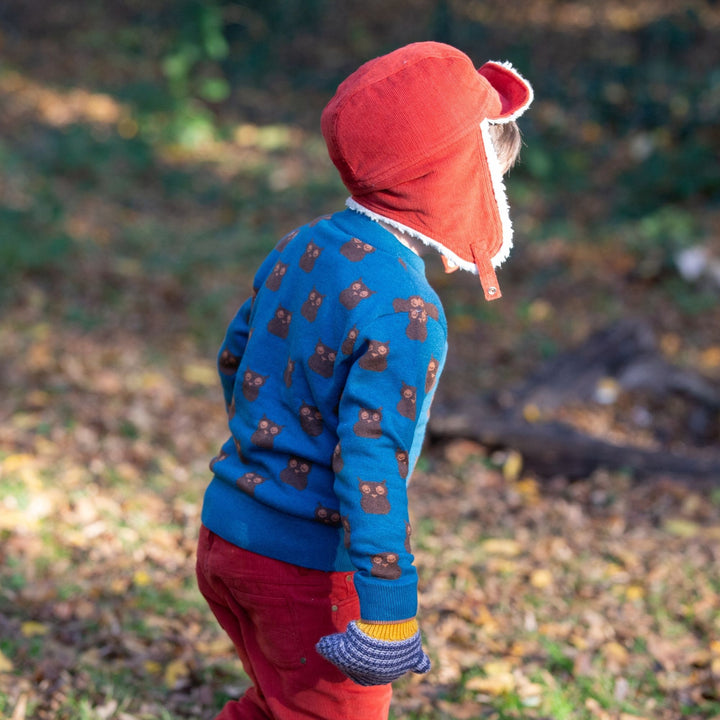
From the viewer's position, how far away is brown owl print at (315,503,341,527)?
2.03 meters

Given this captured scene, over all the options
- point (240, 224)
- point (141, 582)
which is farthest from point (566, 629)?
point (240, 224)

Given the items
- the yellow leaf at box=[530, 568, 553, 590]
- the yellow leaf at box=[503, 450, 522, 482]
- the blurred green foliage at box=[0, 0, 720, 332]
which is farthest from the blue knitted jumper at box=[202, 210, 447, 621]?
the blurred green foliage at box=[0, 0, 720, 332]

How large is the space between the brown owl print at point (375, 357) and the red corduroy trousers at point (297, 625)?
55 centimetres

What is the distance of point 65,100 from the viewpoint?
568 inches

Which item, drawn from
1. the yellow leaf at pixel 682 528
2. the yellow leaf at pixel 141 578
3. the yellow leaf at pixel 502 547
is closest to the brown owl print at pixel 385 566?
the yellow leaf at pixel 141 578

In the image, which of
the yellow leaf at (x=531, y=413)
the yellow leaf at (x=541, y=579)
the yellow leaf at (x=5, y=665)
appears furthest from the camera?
the yellow leaf at (x=531, y=413)

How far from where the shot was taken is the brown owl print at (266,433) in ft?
6.70

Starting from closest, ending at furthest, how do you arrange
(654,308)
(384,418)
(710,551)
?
1. (384,418)
2. (710,551)
3. (654,308)

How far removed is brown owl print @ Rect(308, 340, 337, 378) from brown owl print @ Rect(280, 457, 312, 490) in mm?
221

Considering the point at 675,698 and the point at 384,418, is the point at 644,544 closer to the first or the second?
the point at 675,698

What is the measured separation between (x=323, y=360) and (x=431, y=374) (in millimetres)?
240

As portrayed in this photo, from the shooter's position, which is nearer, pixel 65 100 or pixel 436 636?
pixel 436 636

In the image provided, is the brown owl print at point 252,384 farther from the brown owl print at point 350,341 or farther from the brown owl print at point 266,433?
the brown owl print at point 350,341

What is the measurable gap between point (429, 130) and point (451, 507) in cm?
329
